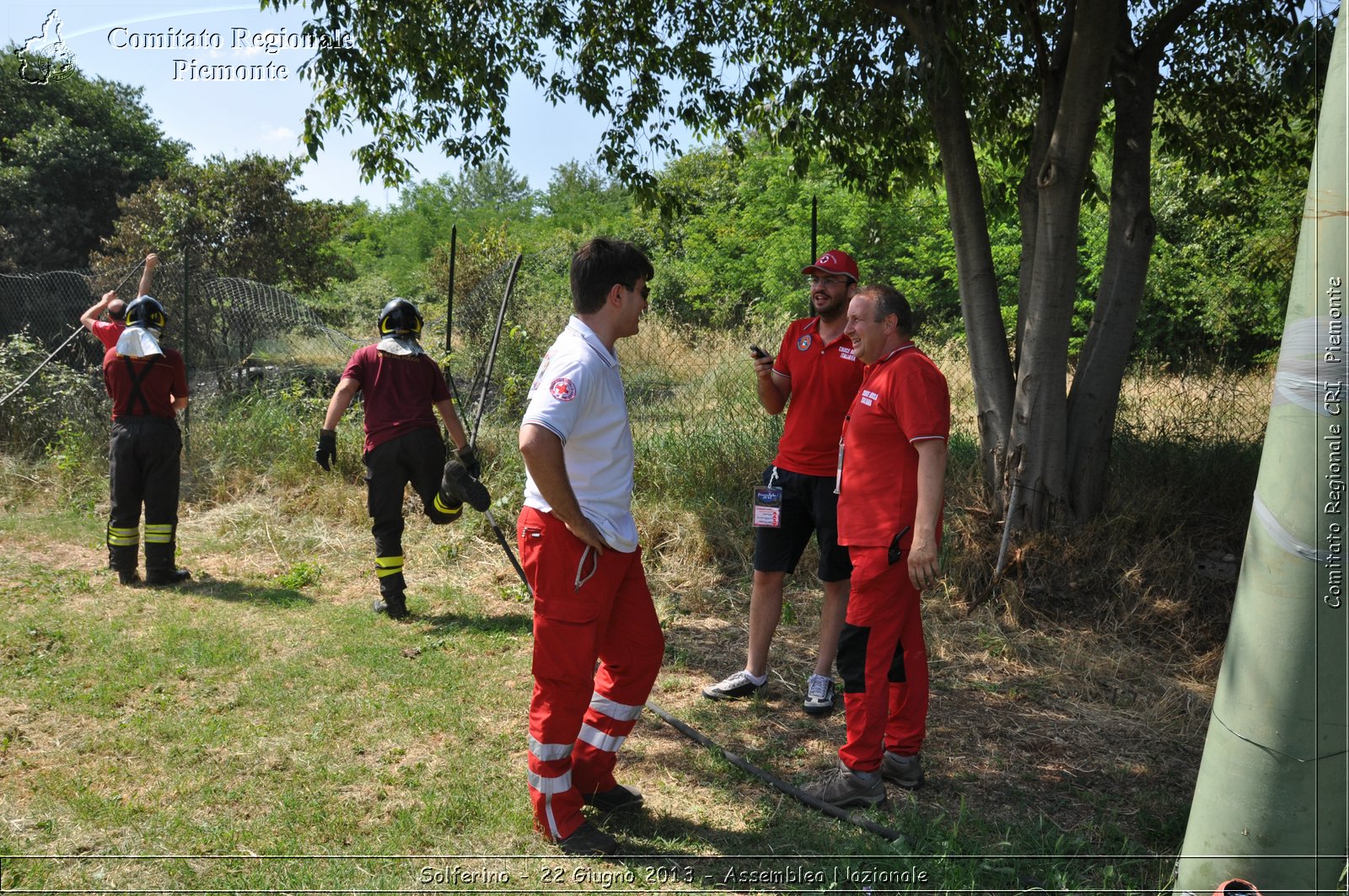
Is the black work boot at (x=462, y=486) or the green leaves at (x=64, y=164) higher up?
the green leaves at (x=64, y=164)

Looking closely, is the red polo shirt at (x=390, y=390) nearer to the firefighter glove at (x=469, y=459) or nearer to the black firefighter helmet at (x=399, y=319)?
the black firefighter helmet at (x=399, y=319)

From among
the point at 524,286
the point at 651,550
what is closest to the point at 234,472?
the point at 524,286

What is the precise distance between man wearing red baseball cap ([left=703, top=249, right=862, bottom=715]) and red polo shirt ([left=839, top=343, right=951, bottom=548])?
0.72 m

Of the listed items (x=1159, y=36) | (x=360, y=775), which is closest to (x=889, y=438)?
(x=360, y=775)

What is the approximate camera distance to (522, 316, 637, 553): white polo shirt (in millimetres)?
3156

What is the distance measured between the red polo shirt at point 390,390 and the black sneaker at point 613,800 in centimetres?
327

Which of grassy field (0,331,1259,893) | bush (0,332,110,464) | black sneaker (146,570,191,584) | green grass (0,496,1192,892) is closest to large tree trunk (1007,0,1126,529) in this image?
grassy field (0,331,1259,893)

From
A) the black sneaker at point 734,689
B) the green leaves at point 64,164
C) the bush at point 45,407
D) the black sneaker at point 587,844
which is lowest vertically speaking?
the black sneaker at point 587,844

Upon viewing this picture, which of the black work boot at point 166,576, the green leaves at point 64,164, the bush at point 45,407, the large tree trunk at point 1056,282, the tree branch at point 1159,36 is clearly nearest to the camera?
the large tree trunk at point 1056,282

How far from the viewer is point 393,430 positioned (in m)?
6.11

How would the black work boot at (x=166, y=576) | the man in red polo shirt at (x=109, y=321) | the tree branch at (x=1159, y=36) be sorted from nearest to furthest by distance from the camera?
the tree branch at (x=1159, y=36) → the black work boot at (x=166, y=576) → the man in red polo shirt at (x=109, y=321)

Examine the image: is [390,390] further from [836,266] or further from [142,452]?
[836,266]

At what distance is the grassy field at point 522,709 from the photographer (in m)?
3.21

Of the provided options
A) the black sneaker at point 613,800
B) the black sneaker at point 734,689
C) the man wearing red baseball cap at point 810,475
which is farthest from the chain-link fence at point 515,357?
the black sneaker at point 613,800
